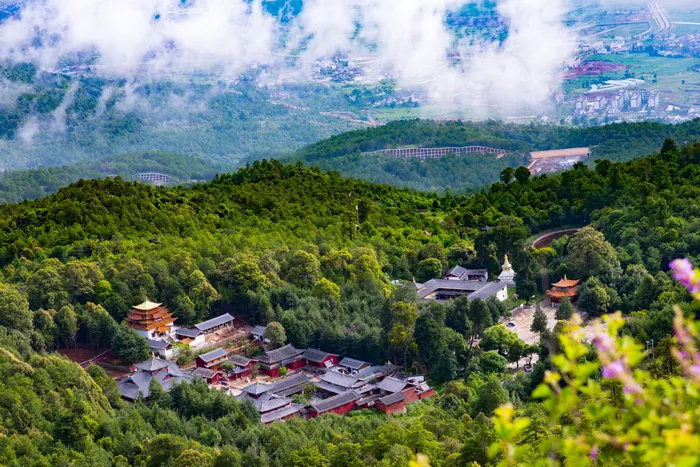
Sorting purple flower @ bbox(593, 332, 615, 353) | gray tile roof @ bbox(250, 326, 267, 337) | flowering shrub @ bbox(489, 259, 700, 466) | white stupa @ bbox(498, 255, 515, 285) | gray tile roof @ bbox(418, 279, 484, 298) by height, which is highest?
purple flower @ bbox(593, 332, 615, 353)

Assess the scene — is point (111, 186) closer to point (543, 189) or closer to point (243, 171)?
point (243, 171)

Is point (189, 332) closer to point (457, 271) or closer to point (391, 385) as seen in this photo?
point (391, 385)

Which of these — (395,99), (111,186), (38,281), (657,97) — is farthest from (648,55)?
(38,281)

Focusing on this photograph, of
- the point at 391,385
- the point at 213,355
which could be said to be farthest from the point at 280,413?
the point at 213,355

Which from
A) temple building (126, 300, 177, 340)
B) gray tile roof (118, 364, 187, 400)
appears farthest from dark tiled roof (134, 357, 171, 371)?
temple building (126, 300, 177, 340)

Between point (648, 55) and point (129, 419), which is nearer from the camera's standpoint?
point (129, 419)

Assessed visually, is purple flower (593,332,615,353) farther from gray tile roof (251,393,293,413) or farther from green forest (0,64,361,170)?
green forest (0,64,361,170)

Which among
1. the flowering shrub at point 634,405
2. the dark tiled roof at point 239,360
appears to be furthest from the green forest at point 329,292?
the flowering shrub at point 634,405
